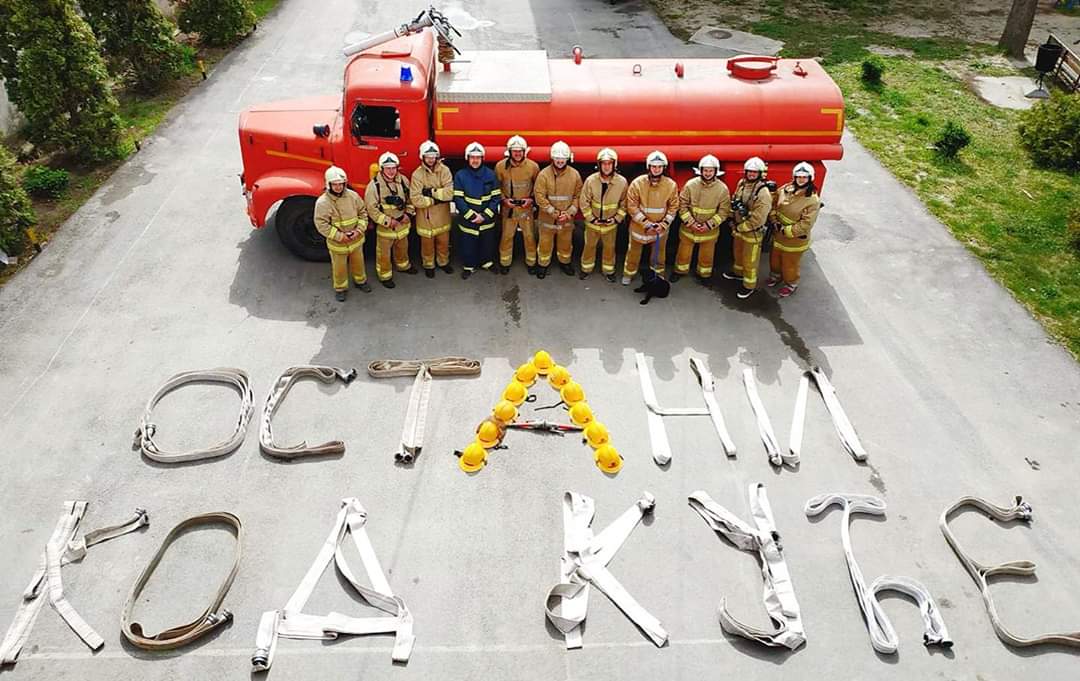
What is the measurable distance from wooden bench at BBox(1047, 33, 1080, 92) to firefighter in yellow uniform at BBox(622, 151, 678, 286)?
36.4 ft

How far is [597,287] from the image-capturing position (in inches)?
405

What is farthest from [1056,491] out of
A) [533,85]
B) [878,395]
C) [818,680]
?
[533,85]

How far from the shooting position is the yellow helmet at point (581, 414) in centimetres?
803

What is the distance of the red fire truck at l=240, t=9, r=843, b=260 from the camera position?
970 cm

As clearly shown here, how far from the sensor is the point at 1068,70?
1619 cm

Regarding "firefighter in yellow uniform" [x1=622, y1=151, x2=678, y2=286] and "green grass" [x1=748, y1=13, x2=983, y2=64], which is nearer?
"firefighter in yellow uniform" [x1=622, y1=151, x2=678, y2=286]

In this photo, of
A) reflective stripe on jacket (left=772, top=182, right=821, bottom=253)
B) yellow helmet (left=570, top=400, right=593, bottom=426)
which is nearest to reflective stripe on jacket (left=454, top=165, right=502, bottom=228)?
yellow helmet (left=570, top=400, right=593, bottom=426)

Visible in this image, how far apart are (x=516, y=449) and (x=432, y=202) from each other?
3.50 meters

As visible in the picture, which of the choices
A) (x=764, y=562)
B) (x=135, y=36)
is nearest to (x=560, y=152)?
(x=764, y=562)

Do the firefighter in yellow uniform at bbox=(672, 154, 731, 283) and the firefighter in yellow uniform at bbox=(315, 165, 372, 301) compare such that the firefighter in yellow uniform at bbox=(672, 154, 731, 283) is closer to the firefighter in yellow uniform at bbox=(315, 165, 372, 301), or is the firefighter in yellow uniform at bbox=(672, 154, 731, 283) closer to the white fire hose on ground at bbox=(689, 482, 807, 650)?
the white fire hose on ground at bbox=(689, 482, 807, 650)

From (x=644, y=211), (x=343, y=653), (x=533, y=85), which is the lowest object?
(x=343, y=653)

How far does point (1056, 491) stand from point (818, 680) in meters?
3.44

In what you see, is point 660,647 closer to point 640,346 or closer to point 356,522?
point 356,522

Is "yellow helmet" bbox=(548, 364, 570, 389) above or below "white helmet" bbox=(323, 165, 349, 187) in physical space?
below
